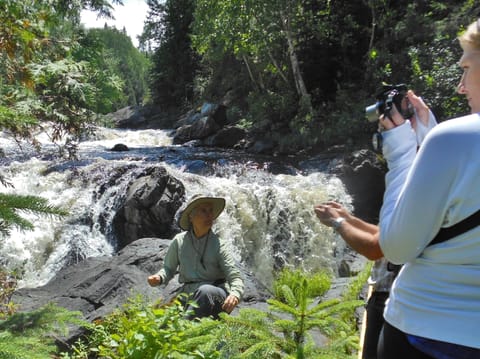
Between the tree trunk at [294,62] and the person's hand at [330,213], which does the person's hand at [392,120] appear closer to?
the person's hand at [330,213]

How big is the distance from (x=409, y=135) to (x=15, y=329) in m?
1.84

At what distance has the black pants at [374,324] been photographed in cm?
198

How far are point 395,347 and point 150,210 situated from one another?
870 centimetres

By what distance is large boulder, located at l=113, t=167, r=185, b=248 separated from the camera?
9.64 metres

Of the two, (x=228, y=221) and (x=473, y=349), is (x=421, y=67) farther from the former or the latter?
(x=473, y=349)

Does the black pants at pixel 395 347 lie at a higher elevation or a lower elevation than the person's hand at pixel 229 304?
higher

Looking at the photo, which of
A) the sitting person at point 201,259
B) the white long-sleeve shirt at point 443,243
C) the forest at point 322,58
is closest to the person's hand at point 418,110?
the white long-sleeve shirt at point 443,243

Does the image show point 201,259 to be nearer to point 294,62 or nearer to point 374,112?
point 374,112

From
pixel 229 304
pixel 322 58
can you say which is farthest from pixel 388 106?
pixel 322 58

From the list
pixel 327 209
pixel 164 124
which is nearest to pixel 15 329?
pixel 327 209

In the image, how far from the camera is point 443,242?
123 centimetres

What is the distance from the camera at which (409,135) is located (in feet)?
5.17

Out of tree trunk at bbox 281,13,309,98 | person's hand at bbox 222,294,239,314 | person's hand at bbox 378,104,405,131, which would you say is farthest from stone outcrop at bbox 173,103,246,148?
person's hand at bbox 378,104,405,131

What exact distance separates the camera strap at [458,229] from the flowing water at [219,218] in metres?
8.45
